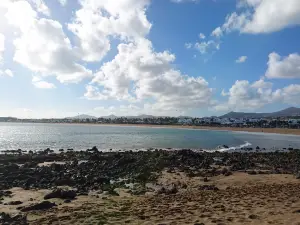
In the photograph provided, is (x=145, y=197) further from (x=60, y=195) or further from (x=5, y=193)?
(x=5, y=193)

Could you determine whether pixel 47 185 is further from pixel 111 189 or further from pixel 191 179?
pixel 191 179

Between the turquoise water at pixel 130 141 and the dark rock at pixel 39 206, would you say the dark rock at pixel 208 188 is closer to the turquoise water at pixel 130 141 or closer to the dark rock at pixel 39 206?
the dark rock at pixel 39 206

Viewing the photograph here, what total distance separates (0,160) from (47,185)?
54.9ft

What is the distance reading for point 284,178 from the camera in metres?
21.9

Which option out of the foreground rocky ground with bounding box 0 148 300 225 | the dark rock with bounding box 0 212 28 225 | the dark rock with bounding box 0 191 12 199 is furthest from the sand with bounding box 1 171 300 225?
the dark rock with bounding box 0 191 12 199

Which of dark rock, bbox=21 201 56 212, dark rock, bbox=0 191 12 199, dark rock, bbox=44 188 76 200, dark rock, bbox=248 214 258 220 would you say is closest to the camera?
dark rock, bbox=248 214 258 220

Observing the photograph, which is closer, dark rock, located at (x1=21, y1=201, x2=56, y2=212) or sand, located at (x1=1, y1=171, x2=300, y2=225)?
sand, located at (x1=1, y1=171, x2=300, y2=225)

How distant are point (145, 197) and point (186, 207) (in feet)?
10.9

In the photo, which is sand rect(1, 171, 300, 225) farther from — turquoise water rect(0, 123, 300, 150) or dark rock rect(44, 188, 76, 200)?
turquoise water rect(0, 123, 300, 150)

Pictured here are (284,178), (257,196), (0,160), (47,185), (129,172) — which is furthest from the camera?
(0,160)

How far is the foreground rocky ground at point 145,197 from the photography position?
11719 millimetres

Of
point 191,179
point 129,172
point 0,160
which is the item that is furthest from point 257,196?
point 0,160

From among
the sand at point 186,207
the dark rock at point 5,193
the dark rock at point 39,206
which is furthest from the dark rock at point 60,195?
the dark rock at point 5,193

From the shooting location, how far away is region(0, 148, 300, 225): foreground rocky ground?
1172 centimetres
